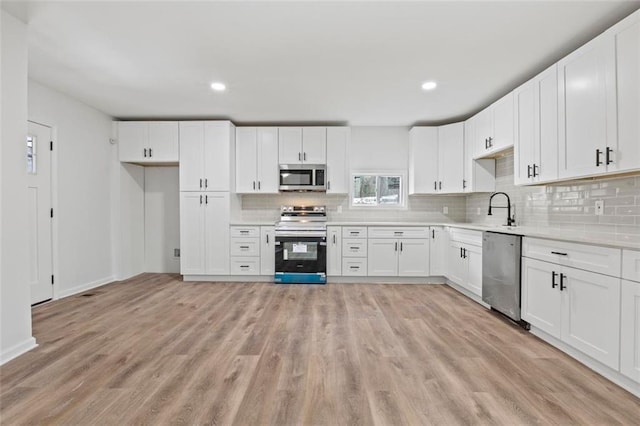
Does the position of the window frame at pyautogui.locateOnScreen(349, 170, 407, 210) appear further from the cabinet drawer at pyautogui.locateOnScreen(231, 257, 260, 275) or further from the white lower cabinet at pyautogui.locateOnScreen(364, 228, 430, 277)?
the cabinet drawer at pyautogui.locateOnScreen(231, 257, 260, 275)

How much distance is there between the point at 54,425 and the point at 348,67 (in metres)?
3.35

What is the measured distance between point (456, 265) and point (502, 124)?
1.88m

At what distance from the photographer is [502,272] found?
10.0ft

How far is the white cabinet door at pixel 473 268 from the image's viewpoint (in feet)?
11.7

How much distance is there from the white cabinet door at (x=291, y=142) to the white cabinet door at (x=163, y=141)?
1.60 m

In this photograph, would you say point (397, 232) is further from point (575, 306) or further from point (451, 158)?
point (575, 306)

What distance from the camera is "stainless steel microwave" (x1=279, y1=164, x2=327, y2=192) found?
4.84 m

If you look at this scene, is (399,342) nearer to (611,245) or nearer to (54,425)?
(611,245)

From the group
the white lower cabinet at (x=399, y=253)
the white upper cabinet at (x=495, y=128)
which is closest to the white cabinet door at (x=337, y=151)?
the white lower cabinet at (x=399, y=253)

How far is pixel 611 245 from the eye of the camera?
1934mm

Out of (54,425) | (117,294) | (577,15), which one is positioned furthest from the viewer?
(117,294)

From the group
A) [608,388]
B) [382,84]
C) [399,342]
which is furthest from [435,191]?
[608,388]

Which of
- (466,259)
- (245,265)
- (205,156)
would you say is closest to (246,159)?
(205,156)

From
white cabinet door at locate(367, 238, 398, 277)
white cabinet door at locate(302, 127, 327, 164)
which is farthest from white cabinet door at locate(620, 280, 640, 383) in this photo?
white cabinet door at locate(302, 127, 327, 164)
